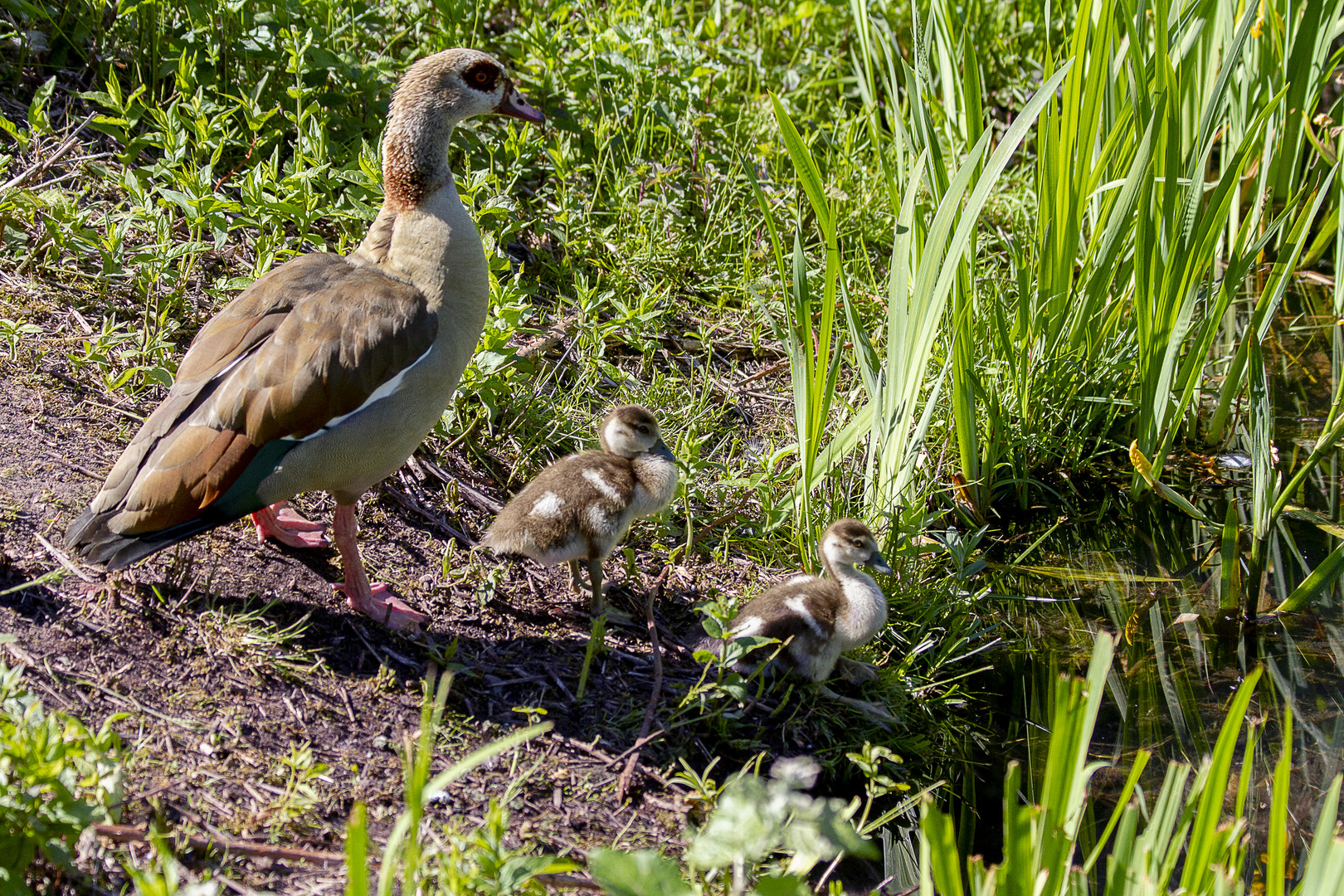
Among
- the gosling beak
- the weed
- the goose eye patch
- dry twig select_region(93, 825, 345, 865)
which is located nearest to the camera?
the weed

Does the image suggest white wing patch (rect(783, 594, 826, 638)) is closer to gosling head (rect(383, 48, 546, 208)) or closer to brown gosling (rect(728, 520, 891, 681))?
brown gosling (rect(728, 520, 891, 681))

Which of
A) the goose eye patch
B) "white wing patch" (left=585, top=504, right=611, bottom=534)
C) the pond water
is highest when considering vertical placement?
the goose eye patch

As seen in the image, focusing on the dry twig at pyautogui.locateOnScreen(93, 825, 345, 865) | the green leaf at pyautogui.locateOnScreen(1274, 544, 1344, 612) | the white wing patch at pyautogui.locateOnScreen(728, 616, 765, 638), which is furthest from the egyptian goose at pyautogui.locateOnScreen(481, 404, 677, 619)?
the green leaf at pyautogui.locateOnScreen(1274, 544, 1344, 612)

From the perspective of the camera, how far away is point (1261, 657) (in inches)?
165

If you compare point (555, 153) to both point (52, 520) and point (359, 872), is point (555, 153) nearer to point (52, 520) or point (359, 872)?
point (52, 520)

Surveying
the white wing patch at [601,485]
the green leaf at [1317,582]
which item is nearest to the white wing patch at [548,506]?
the white wing patch at [601,485]

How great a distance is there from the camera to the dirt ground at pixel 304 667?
120 inches

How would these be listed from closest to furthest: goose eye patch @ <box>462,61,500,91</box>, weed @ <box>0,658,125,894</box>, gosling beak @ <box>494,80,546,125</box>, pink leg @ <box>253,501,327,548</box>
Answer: weed @ <box>0,658,125,894</box>
pink leg @ <box>253,501,327,548</box>
goose eye patch @ <box>462,61,500,91</box>
gosling beak @ <box>494,80,546,125</box>

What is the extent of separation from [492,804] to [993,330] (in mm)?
3040

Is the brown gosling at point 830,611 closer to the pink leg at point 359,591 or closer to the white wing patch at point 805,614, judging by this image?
the white wing patch at point 805,614

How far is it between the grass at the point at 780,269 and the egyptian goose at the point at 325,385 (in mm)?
348

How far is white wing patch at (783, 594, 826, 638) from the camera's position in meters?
3.68

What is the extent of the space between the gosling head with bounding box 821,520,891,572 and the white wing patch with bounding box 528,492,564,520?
0.92 metres

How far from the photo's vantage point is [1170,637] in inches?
170
